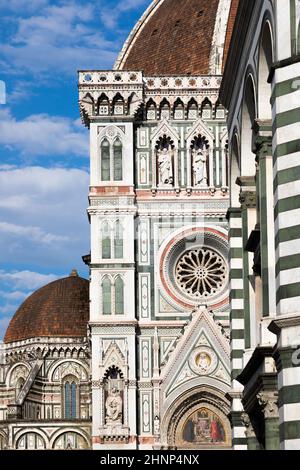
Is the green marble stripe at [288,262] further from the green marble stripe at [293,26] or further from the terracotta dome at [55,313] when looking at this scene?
the terracotta dome at [55,313]

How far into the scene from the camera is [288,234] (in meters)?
15.7

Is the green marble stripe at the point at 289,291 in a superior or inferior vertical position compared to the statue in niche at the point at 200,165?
inferior

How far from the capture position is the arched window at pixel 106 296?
4303cm

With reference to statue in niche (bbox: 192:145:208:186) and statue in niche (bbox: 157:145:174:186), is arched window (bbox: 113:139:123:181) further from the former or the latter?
statue in niche (bbox: 192:145:208:186)

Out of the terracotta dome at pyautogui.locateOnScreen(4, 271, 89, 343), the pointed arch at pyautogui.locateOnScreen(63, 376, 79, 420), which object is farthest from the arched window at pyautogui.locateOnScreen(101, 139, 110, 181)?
the terracotta dome at pyautogui.locateOnScreen(4, 271, 89, 343)

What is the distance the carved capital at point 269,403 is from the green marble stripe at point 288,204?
3.19 meters

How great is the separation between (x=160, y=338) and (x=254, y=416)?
73.5 ft

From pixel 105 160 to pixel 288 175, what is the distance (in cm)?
2847

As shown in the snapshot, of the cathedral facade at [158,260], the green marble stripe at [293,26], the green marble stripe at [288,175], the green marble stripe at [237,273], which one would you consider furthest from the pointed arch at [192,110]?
the green marble stripe at [288,175]

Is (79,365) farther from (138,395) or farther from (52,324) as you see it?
(138,395)

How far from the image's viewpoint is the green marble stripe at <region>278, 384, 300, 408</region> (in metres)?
15.5

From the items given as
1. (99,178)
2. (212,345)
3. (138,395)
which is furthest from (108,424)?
(99,178)

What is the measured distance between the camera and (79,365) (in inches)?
2319
